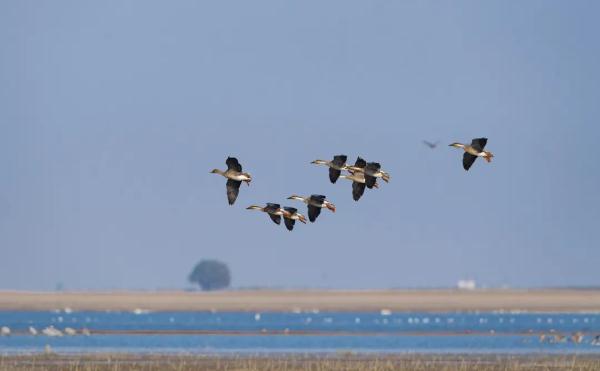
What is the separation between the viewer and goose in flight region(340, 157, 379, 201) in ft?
141

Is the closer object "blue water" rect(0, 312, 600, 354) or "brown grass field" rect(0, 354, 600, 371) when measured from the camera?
"brown grass field" rect(0, 354, 600, 371)

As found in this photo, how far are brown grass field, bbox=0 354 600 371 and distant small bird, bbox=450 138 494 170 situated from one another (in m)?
22.2

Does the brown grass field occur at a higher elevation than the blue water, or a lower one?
lower

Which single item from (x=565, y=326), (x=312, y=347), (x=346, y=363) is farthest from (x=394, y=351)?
(x=565, y=326)

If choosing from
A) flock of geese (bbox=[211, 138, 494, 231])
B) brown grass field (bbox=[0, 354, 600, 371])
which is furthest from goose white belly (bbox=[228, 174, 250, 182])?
brown grass field (bbox=[0, 354, 600, 371])

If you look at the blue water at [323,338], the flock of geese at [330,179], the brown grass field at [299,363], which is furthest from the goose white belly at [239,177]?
the blue water at [323,338]

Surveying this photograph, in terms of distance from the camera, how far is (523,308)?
633 feet

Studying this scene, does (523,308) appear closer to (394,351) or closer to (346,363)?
(394,351)

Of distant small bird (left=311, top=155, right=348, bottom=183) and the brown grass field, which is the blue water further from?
distant small bird (left=311, top=155, right=348, bottom=183)

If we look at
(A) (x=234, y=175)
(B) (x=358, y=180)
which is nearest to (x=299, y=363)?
(B) (x=358, y=180)

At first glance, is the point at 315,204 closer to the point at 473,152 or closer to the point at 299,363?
the point at 473,152

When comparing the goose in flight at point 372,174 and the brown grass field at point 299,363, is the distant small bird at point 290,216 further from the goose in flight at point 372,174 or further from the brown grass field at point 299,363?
the brown grass field at point 299,363

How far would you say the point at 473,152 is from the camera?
1746 inches

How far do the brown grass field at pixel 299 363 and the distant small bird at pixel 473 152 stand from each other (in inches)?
876
